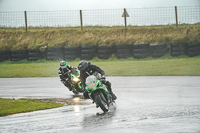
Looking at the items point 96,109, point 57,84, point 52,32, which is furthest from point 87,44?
point 96,109

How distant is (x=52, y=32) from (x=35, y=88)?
19.4 metres

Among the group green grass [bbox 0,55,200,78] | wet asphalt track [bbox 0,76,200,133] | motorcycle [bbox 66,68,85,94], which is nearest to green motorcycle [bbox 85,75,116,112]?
wet asphalt track [bbox 0,76,200,133]

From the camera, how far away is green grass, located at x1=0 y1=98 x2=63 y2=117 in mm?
10633

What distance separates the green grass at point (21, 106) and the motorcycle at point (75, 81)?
2.27m

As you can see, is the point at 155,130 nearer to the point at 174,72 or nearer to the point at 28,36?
the point at 174,72

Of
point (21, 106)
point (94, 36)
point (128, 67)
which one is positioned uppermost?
point (94, 36)

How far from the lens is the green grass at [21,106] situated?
10.6m

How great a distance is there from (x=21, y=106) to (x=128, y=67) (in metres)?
13.5

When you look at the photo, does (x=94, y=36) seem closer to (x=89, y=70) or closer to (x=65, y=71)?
(x=65, y=71)

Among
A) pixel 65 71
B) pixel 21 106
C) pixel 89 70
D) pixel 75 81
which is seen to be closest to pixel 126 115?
pixel 89 70

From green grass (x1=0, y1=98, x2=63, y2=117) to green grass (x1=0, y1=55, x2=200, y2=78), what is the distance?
388 inches

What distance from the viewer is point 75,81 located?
47.5ft

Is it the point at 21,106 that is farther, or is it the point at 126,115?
the point at 21,106

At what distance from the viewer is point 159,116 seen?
889 cm
